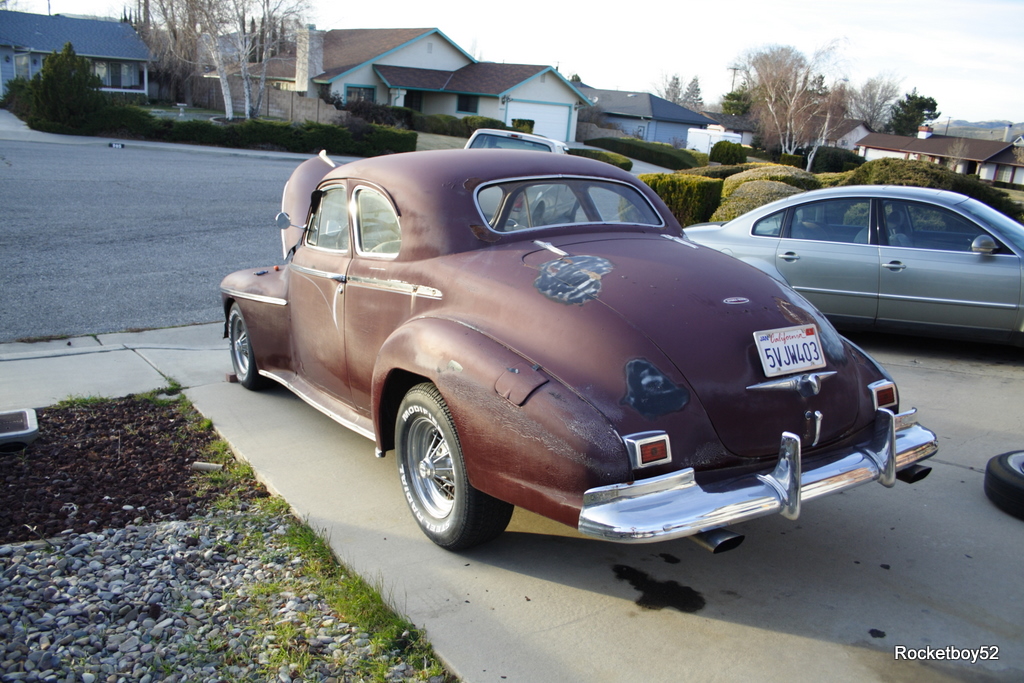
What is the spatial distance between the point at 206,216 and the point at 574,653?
13019 millimetres

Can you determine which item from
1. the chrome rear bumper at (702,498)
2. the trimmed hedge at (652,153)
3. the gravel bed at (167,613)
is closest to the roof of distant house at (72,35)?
the trimmed hedge at (652,153)

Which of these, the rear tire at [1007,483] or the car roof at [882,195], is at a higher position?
the car roof at [882,195]

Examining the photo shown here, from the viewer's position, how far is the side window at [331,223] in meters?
4.83

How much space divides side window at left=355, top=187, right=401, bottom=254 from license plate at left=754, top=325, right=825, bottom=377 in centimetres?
197

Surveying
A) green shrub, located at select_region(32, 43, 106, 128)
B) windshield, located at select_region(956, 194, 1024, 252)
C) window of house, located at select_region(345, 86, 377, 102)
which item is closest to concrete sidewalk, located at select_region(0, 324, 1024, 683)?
windshield, located at select_region(956, 194, 1024, 252)

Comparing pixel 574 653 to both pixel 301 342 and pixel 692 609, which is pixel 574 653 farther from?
pixel 301 342

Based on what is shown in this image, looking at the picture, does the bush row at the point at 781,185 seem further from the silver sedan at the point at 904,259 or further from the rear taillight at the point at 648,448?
the rear taillight at the point at 648,448

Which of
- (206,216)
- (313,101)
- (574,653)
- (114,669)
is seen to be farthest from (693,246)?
(313,101)

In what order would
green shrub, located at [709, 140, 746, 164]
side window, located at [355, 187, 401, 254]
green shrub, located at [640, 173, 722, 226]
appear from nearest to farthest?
side window, located at [355, 187, 401, 254], green shrub, located at [640, 173, 722, 226], green shrub, located at [709, 140, 746, 164]

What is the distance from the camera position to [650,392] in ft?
10.2

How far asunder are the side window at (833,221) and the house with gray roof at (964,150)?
207ft

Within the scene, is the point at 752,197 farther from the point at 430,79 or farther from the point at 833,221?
the point at 430,79

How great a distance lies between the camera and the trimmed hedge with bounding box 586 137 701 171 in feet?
139

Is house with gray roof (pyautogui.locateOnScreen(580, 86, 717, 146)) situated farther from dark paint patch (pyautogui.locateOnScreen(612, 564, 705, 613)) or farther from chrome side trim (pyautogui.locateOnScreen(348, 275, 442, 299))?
dark paint patch (pyautogui.locateOnScreen(612, 564, 705, 613))
